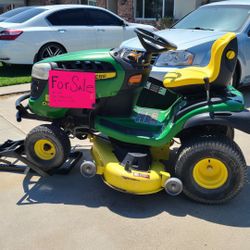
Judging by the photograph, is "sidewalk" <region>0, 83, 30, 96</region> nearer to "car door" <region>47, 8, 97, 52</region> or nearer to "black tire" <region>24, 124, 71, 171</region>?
"car door" <region>47, 8, 97, 52</region>

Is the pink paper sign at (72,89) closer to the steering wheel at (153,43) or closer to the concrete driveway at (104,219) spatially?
the steering wheel at (153,43)

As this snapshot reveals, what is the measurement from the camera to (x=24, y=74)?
352 inches

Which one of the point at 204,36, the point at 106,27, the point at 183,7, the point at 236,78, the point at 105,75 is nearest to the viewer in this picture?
the point at 105,75

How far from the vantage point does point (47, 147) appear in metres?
3.65

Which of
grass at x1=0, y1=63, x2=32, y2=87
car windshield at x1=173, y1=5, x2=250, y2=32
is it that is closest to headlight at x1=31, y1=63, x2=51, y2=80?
car windshield at x1=173, y1=5, x2=250, y2=32

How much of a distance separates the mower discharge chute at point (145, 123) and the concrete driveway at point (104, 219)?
0.60 feet

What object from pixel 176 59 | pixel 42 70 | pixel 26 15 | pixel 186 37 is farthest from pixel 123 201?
pixel 26 15

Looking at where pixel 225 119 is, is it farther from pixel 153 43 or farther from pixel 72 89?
pixel 72 89

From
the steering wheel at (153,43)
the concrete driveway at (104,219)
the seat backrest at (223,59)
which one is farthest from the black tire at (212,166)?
the steering wheel at (153,43)

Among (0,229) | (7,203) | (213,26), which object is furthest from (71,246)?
(213,26)

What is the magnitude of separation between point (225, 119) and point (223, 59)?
50 cm

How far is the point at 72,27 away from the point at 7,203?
6.51 meters

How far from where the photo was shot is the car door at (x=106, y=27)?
948 cm

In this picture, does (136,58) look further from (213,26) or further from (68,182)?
(213,26)
